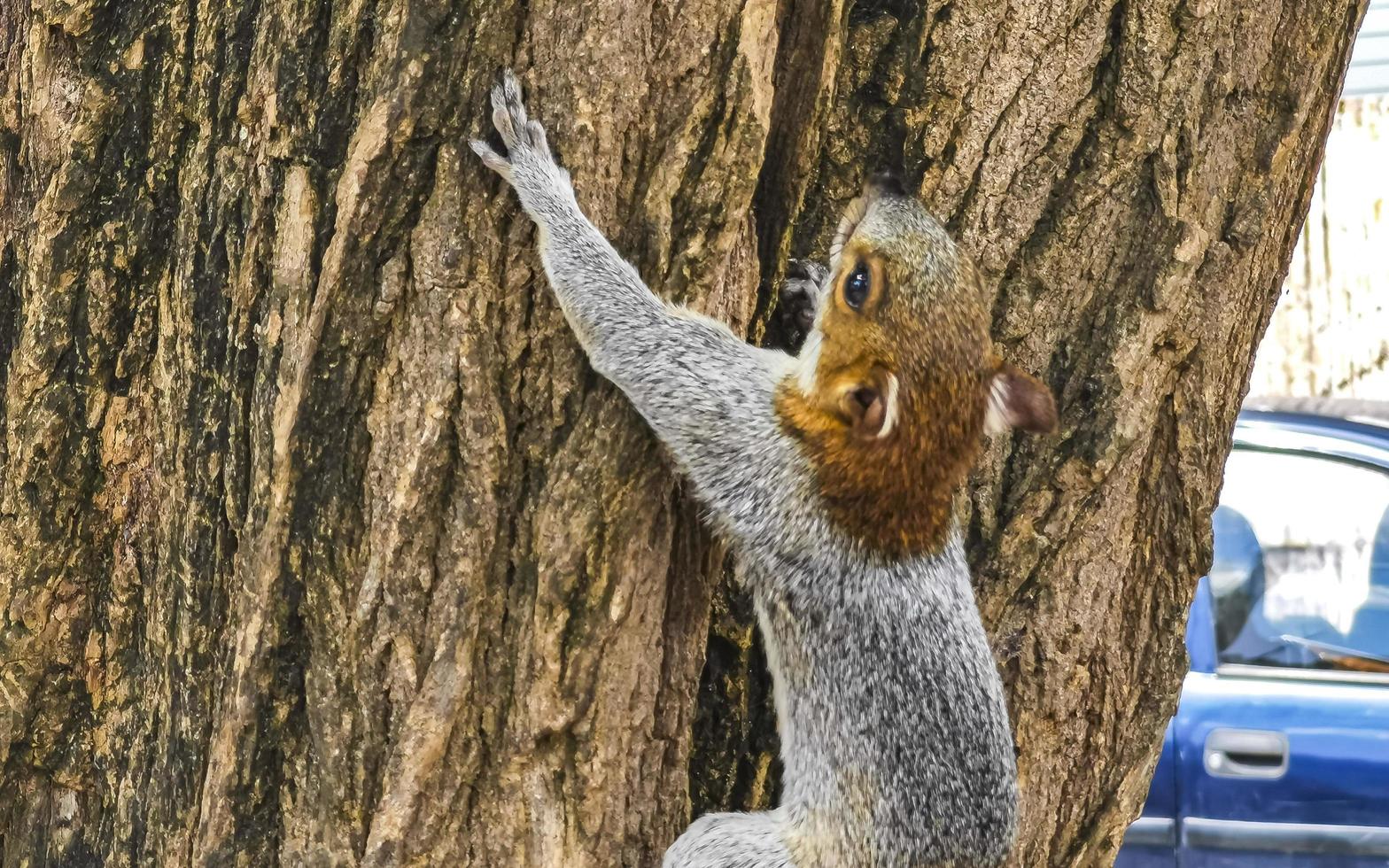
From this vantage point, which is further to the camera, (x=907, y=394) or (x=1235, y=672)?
(x=1235, y=672)

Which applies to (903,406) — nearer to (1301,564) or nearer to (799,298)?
(799,298)

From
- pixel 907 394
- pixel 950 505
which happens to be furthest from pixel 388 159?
pixel 950 505

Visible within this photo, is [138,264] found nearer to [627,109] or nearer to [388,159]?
[388,159]

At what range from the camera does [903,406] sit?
2988 mm

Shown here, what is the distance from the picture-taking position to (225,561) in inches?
103

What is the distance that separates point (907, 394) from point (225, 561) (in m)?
1.47

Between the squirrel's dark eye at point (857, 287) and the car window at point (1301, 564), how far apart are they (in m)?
3.54

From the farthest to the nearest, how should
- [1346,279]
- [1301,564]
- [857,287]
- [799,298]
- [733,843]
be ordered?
[1346,279] < [1301,564] < [799,298] < [857,287] < [733,843]

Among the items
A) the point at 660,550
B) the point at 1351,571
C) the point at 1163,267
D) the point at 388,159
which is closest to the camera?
the point at 388,159

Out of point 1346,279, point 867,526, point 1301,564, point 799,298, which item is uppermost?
point 1346,279

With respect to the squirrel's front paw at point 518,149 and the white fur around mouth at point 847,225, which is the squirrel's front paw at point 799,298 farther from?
A: the squirrel's front paw at point 518,149

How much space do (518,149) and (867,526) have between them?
3.69ft

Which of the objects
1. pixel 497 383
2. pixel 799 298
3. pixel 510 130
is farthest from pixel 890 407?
pixel 510 130

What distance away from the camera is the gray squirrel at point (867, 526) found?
113 inches
